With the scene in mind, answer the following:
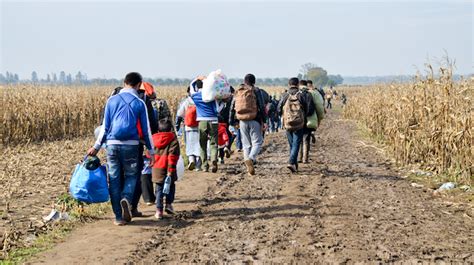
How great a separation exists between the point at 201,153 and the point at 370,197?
4.21 metres

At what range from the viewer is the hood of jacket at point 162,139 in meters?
8.64

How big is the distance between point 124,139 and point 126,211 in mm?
989

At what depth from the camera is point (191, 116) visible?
1273cm

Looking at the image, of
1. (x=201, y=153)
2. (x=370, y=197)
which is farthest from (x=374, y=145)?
(x=370, y=197)

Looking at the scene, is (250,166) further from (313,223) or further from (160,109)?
(313,223)

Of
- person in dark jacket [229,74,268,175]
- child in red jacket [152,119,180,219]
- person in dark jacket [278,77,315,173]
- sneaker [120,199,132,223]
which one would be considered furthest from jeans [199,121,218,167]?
sneaker [120,199,132,223]

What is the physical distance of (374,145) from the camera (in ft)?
63.0

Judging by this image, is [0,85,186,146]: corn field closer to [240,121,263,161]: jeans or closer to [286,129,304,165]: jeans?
[240,121,263,161]: jeans

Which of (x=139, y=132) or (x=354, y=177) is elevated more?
(x=139, y=132)

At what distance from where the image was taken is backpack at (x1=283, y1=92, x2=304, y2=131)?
1249 centimetres

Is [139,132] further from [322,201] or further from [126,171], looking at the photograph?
[322,201]

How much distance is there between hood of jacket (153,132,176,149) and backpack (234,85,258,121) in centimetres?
342

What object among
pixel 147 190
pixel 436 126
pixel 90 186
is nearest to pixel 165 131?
pixel 147 190

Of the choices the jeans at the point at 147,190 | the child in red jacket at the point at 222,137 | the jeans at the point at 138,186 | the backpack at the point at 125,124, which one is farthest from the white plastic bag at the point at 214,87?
the backpack at the point at 125,124
